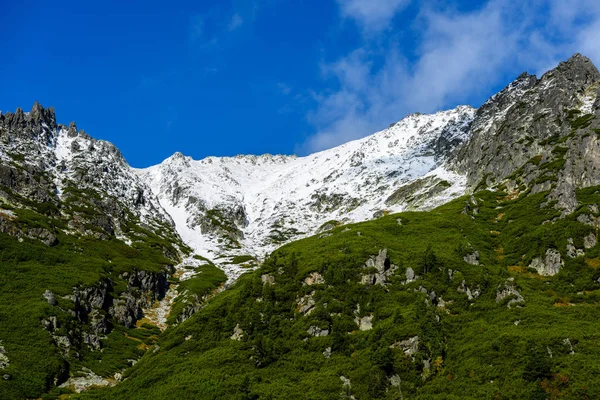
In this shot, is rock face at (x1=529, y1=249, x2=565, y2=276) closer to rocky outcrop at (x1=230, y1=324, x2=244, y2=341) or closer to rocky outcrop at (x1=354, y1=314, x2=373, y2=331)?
rocky outcrop at (x1=354, y1=314, x2=373, y2=331)

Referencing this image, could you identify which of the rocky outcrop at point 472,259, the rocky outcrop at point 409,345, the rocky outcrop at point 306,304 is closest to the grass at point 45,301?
the rocky outcrop at point 306,304

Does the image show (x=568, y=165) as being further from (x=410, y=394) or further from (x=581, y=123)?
(x=410, y=394)

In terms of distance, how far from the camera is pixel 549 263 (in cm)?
7256

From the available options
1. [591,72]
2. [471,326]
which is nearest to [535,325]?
[471,326]

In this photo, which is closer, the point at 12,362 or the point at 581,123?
the point at 12,362

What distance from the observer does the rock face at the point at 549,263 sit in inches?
2808

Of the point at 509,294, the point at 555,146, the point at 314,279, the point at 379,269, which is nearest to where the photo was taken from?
the point at 509,294

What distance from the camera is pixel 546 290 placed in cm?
6575

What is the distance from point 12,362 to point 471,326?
214ft

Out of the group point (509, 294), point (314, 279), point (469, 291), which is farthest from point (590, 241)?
point (314, 279)

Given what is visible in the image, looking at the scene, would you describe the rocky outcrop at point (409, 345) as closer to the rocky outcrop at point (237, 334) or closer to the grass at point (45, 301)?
the rocky outcrop at point (237, 334)

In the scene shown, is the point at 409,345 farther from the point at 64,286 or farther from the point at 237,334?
the point at 64,286

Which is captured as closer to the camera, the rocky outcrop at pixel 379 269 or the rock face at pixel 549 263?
the rocky outcrop at pixel 379 269

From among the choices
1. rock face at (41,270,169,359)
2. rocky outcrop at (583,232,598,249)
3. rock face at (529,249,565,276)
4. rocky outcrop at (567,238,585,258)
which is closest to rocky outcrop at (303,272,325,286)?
rock face at (529,249,565,276)
